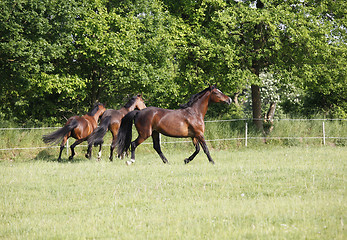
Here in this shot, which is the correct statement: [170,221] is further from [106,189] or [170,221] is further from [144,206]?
[106,189]

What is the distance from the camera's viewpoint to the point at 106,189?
9539mm

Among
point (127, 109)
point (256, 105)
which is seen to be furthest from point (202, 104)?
point (256, 105)

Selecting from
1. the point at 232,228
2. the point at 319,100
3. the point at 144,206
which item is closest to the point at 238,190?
the point at 144,206

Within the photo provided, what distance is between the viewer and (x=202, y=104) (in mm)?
14672

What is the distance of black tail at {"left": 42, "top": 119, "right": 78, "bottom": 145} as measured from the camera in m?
15.6

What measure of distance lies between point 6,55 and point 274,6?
13958 millimetres

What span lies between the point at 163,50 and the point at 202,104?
9318 mm

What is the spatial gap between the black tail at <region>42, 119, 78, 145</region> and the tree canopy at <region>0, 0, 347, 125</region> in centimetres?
456

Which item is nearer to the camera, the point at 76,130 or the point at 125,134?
the point at 125,134

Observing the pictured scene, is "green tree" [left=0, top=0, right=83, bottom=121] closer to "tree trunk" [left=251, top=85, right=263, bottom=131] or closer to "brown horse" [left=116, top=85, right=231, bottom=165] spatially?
"brown horse" [left=116, top=85, right=231, bottom=165]

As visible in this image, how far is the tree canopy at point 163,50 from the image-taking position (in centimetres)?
2000

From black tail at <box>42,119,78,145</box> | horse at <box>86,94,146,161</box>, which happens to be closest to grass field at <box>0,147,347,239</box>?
horse at <box>86,94,146,161</box>

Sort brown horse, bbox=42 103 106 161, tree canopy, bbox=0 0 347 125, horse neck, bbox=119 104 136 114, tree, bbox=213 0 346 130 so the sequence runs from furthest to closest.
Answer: tree, bbox=213 0 346 130
tree canopy, bbox=0 0 347 125
horse neck, bbox=119 104 136 114
brown horse, bbox=42 103 106 161

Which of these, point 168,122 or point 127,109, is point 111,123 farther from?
point 168,122
